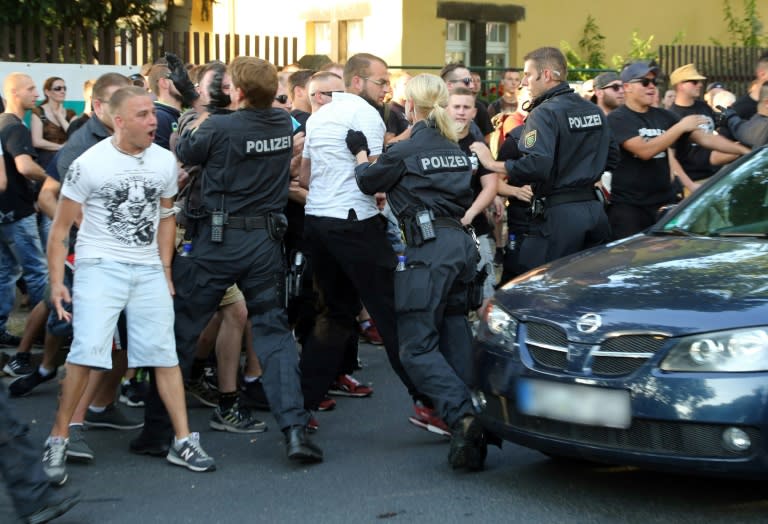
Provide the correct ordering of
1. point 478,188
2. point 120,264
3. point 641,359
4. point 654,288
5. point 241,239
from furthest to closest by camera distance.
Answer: point 478,188 → point 241,239 → point 120,264 → point 654,288 → point 641,359

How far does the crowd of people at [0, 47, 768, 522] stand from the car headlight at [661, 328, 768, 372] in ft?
3.96

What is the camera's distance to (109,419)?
6801 mm

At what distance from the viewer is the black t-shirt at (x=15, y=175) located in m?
8.84

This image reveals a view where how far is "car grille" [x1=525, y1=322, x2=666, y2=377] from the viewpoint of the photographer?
192 inches

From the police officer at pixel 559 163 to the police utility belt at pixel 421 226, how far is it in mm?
1284

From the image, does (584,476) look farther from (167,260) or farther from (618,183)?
(618,183)

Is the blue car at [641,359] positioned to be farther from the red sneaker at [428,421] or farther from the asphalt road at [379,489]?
the red sneaker at [428,421]

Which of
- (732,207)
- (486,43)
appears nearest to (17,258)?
(732,207)

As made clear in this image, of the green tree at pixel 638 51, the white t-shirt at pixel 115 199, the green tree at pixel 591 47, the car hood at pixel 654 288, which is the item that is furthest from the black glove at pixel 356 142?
the green tree at pixel 638 51

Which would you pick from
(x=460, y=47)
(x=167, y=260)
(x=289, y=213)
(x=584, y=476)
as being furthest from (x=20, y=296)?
(x=460, y=47)

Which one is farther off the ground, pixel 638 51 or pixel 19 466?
pixel 638 51

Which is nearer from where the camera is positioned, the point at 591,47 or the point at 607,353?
the point at 607,353

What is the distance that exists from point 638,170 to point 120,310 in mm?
A: 4111

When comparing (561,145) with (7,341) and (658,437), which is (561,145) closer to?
(658,437)
